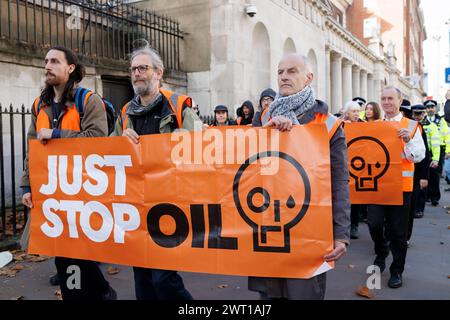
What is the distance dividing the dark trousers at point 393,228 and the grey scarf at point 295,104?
2350mm

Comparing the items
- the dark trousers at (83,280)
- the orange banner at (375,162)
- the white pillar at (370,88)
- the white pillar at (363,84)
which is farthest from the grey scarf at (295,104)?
the white pillar at (370,88)

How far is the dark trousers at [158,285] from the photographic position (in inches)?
119

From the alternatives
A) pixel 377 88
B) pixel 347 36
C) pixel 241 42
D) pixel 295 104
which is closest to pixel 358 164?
pixel 295 104

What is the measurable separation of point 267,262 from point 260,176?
54 cm

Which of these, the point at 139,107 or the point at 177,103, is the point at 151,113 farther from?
the point at 177,103

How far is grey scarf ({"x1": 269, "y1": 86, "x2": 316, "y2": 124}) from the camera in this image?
8.75 feet

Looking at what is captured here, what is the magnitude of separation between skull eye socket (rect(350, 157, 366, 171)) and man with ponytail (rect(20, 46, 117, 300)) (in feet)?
10.7

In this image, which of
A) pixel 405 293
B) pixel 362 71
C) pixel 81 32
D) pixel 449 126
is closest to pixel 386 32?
pixel 362 71

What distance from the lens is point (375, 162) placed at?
5070 millimetres

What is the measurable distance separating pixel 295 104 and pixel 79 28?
7.98 m

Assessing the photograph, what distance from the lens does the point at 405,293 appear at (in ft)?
14.0

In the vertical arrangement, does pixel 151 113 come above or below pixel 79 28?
below

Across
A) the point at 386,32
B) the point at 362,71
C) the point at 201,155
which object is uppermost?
the point at 386,32
